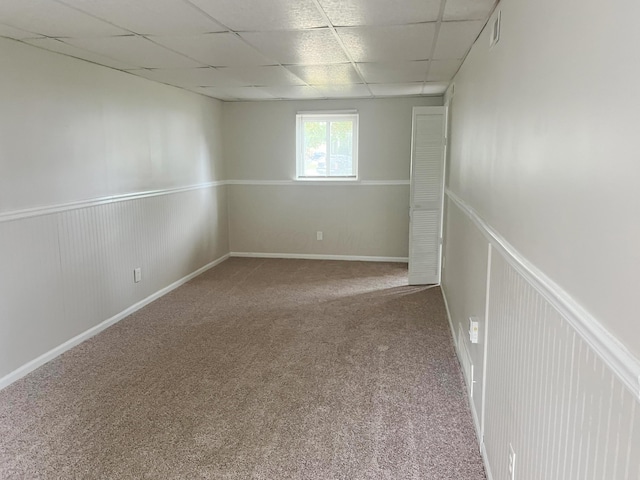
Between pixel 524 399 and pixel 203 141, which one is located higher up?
pixel 203 141

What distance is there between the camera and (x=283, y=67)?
4199 millimetres

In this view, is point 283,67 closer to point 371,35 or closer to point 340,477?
point 371,35

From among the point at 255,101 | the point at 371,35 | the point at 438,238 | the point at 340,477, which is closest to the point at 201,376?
the point at 340,477

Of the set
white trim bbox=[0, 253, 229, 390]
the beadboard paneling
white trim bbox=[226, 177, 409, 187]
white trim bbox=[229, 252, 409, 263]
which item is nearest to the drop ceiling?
the beadboard paneling

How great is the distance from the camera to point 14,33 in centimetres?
300

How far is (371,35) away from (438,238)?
2905mm

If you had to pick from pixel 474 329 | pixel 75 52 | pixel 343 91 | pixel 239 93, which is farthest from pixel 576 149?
pixel 239 93

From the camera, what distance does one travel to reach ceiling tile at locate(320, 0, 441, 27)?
2441 millimetres

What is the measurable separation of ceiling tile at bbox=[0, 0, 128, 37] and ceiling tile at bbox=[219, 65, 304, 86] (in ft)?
4.58

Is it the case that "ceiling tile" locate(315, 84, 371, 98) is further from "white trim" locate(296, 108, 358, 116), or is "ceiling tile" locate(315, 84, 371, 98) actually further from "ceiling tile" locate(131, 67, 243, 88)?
"ceiling tile" locate(131, 67, 243, 88)

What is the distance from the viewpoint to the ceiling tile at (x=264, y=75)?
14.0 ft

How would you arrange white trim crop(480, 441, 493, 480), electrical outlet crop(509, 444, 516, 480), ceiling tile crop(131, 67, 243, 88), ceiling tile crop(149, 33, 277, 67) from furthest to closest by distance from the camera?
ceiling tile crop(131, 67, 243, 88), ceiling tile crop(149, 33, 277, 67), white trim crop(480, 441, 493, 480), electrical outlet crop(509, 444, 516, 480)

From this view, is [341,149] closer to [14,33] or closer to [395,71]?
[395,71]

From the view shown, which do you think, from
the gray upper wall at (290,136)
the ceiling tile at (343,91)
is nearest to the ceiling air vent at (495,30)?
the ceiling tile at (343,91)
